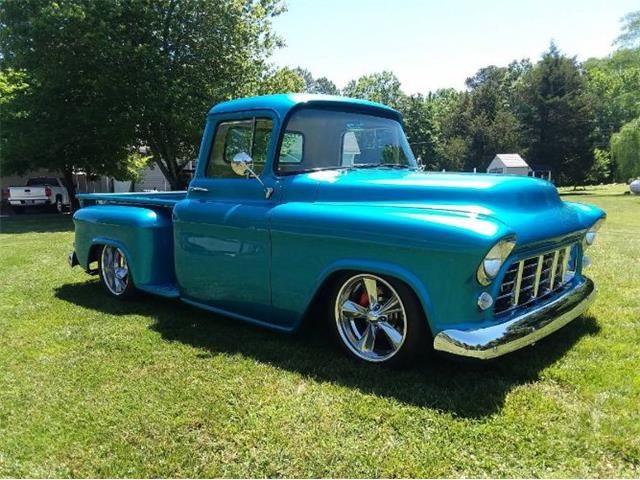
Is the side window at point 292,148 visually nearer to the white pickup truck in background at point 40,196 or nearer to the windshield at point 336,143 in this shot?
the windshield at point 336,143

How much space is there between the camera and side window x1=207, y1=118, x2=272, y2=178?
4.68 m

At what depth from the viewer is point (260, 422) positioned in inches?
128

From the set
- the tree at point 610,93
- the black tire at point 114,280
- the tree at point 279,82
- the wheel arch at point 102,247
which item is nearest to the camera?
the wheel arch at point 102,247

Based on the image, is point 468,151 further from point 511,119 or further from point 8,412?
point 8,412

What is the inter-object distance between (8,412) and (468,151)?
177ft

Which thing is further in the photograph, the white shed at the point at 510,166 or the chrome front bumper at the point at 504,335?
the white shed at the point at 510,166

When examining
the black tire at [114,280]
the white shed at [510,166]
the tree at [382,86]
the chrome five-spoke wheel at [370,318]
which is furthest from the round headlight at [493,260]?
the tree at [382,86]

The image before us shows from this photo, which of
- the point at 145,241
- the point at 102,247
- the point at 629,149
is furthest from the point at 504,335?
the point at 629,149

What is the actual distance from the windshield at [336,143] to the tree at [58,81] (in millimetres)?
16007

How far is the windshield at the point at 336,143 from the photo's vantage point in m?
4.58

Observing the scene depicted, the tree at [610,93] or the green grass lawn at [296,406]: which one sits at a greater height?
the tree at [610,93]

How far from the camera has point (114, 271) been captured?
6.34 meters

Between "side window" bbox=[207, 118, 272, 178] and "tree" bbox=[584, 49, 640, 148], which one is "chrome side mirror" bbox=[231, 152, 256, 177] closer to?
"side window" bbox=[207, 118, 272, 178]

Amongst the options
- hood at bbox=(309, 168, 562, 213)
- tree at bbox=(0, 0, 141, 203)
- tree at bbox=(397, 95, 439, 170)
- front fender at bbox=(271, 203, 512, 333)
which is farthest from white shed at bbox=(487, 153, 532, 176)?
front fender at bbox=(271, 203, 512, 333)
